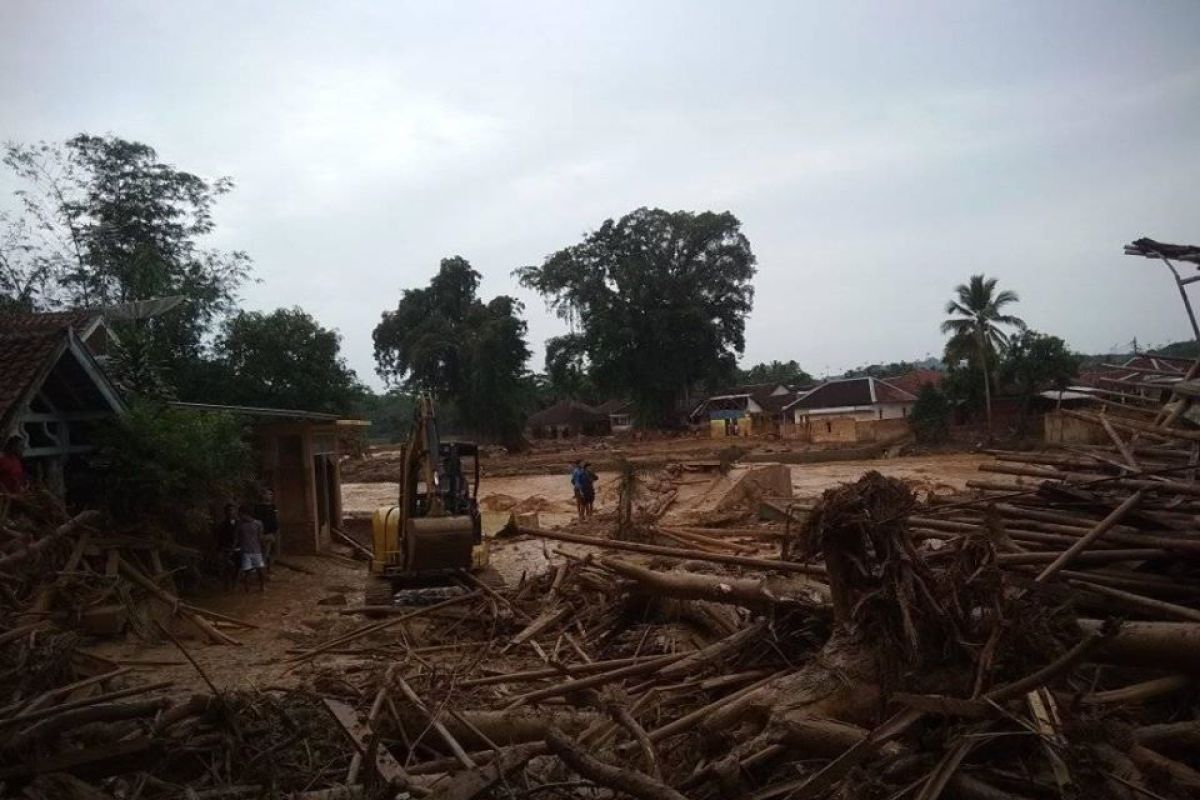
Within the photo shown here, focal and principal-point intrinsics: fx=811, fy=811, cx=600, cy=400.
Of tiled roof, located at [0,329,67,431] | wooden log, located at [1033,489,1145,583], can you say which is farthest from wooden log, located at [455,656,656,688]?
tiled roof, located at [0,329,67,431]

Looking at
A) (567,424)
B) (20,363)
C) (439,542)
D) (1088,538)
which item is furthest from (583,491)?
(567,424)

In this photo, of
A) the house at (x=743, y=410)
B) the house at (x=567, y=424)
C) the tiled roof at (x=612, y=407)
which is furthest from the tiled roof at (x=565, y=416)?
the house at (x=743, y=410)

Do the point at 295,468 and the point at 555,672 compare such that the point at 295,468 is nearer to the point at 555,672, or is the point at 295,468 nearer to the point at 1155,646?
the point at 555,672

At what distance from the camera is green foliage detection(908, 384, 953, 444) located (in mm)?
40500

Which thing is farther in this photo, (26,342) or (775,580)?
(26,342)

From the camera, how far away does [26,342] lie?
33.4 feet

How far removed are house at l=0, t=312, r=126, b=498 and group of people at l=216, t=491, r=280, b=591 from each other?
8.02 ft

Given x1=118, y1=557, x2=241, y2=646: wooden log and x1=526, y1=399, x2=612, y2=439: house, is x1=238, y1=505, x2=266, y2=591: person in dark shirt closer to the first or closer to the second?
x1=118, y1=557, x2=241, y2=646: wooden log

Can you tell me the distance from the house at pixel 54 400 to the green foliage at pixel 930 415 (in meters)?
37.2

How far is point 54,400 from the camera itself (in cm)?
1097

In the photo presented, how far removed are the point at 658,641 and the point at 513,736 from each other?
233cm

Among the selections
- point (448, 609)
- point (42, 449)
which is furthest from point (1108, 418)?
point (42, 449)

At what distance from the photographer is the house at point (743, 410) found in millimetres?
56188

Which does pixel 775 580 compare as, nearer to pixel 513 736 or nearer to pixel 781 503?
pixel 513 736
